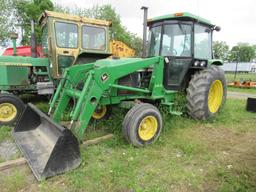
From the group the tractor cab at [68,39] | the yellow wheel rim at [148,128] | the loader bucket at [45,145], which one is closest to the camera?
the loader bucket at [45,145]

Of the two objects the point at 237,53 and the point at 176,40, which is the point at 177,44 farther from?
the point at 237,53

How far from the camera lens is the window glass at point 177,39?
4738 millimetres

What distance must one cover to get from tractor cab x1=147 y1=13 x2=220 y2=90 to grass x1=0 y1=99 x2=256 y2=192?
1.10m

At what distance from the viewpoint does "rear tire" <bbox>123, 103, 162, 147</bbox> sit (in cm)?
354

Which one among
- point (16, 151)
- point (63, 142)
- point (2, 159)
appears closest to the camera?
point (63, 142)

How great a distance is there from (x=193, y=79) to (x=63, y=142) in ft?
10.2

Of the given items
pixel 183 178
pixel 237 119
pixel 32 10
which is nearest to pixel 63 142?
pixel 183 178

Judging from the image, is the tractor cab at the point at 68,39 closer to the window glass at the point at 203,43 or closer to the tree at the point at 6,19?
the window glass at the point at 203,43

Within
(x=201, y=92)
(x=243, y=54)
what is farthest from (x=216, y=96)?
(x=243, y=54)

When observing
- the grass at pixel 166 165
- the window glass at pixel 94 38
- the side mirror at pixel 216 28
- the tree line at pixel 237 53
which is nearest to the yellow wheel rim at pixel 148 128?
the grass at pixel 166 165

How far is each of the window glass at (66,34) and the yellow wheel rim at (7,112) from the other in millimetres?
1967

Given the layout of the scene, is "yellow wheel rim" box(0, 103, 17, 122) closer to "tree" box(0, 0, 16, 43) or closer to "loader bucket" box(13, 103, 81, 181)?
"loader bucket" box(13, 103, 81, 181)

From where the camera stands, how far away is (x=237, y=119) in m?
5.46

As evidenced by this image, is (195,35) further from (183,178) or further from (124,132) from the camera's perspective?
(183,178)
